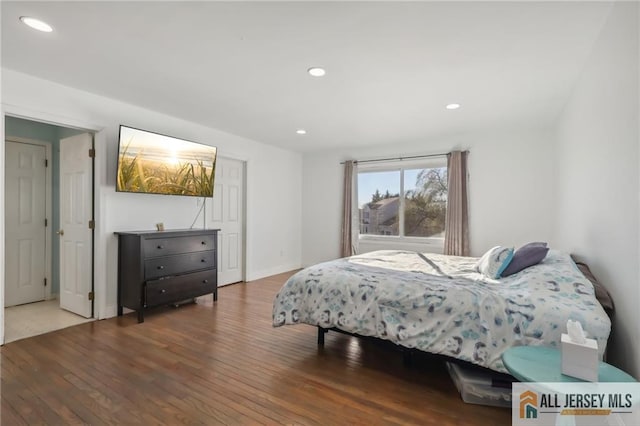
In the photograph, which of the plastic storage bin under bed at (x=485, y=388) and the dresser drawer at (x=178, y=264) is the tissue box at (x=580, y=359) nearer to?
the plastic storage bin under bed at (x=485, y=388)

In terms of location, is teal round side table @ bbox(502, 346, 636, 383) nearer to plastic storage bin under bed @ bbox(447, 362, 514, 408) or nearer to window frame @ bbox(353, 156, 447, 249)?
plastic storage bin under bed @ bbox(447, 362, 514, 408)

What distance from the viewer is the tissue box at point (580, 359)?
4.18ft

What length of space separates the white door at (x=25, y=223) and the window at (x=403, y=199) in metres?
4.82

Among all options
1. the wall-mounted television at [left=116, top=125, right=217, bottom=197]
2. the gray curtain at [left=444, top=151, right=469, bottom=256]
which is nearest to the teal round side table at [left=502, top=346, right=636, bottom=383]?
the gray curtain at [left=444, top=151, right=469, bottom=256]

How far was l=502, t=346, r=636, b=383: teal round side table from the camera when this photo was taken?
1319 mm

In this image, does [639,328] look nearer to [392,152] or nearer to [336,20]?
[336,20]

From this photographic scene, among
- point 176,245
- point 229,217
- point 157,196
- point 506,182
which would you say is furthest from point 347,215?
point 157,196

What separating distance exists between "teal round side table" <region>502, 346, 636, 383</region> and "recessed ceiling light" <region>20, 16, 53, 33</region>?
3418 mm

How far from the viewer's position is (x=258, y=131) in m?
4.78

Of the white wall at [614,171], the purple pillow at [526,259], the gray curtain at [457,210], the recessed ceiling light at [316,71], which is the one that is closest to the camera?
the white wall at [614,171]

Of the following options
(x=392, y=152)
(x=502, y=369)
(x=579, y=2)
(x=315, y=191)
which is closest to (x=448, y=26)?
(x=579, y=2)

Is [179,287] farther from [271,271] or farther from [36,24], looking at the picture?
[36,24]

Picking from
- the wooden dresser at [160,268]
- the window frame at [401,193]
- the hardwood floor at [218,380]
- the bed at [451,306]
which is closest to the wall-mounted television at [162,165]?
the wooden dresser at [160,268]

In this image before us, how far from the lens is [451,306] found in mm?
2059
